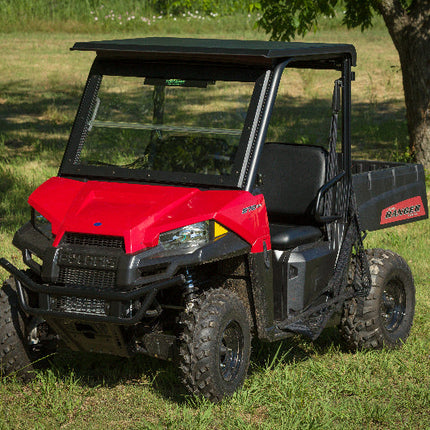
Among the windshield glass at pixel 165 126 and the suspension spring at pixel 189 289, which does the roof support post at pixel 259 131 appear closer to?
the windshield glass at pixel 165 126

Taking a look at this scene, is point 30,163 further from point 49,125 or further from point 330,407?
point 330,407

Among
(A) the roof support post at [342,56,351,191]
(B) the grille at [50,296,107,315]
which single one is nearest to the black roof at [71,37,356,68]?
(A) the roof support post at [342,56,351,191]

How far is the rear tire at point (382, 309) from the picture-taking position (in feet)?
17.8

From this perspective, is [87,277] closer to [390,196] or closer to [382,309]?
[382,309]

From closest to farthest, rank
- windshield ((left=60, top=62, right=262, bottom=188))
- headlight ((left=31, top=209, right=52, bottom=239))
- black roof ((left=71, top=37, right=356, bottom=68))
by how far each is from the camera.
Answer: headlight ((left=31, top=209, right=52, bottom=239)), black roof ((left=71, top=37, right=356, bottom=68)), windshield ((left=60, top=62, right=262, bottom=188))

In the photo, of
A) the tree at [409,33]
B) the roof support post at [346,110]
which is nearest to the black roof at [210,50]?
the roof support post at [346,110]

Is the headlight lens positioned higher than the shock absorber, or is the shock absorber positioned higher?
the headlight lens

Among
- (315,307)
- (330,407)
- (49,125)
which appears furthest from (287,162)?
(49,125)

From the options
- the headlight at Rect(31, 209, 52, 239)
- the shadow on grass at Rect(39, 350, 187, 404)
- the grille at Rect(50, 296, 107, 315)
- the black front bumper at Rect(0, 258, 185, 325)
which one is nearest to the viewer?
the black front bumper at Rect(0, 258, 185, 325)

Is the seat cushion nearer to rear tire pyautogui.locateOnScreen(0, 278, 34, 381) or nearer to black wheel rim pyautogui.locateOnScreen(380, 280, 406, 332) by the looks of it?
black wheel rim pyautogui.locateOnScreen(380, 280, 406, 332)

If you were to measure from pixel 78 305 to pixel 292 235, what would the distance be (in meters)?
1.34

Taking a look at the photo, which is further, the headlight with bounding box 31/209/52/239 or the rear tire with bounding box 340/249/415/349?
the rear tire with bounding box 340/249/415/349

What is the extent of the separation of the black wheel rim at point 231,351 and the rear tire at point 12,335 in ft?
3.33

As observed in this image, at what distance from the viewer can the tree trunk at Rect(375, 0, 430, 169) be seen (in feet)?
34.7
